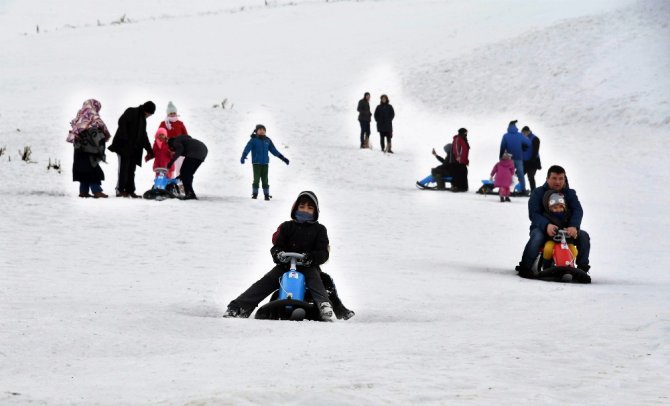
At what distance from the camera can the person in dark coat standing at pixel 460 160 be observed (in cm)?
2462

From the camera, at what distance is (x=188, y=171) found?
62.8ft

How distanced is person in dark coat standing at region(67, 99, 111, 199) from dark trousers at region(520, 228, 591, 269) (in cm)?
814

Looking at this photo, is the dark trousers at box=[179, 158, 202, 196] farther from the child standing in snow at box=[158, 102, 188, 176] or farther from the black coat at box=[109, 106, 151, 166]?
the black coat at box=[109, 106, 151, 166]

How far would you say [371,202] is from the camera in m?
21.2

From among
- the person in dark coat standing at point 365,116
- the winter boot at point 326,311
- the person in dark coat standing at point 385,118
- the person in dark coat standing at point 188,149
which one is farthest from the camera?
the person in dark coat standing at point 365,116

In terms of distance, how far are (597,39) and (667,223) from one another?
24671 mm

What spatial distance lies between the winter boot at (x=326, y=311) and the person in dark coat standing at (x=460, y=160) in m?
16.0

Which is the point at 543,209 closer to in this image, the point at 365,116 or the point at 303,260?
the point at 303,260

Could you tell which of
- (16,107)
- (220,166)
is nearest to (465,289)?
(220,166)

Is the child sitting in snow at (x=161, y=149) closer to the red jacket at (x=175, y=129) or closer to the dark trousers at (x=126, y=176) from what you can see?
the red jacket at (x=175, y=129)

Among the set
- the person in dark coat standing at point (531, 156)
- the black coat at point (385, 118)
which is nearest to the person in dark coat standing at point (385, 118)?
A: the black coat at point (385, 118)

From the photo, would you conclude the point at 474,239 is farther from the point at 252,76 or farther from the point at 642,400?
the point at 252,76

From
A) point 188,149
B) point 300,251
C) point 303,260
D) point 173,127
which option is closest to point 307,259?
point 303,260

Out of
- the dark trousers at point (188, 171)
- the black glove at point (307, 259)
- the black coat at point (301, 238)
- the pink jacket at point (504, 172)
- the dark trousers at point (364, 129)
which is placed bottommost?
the black glove at point (307, 259)
